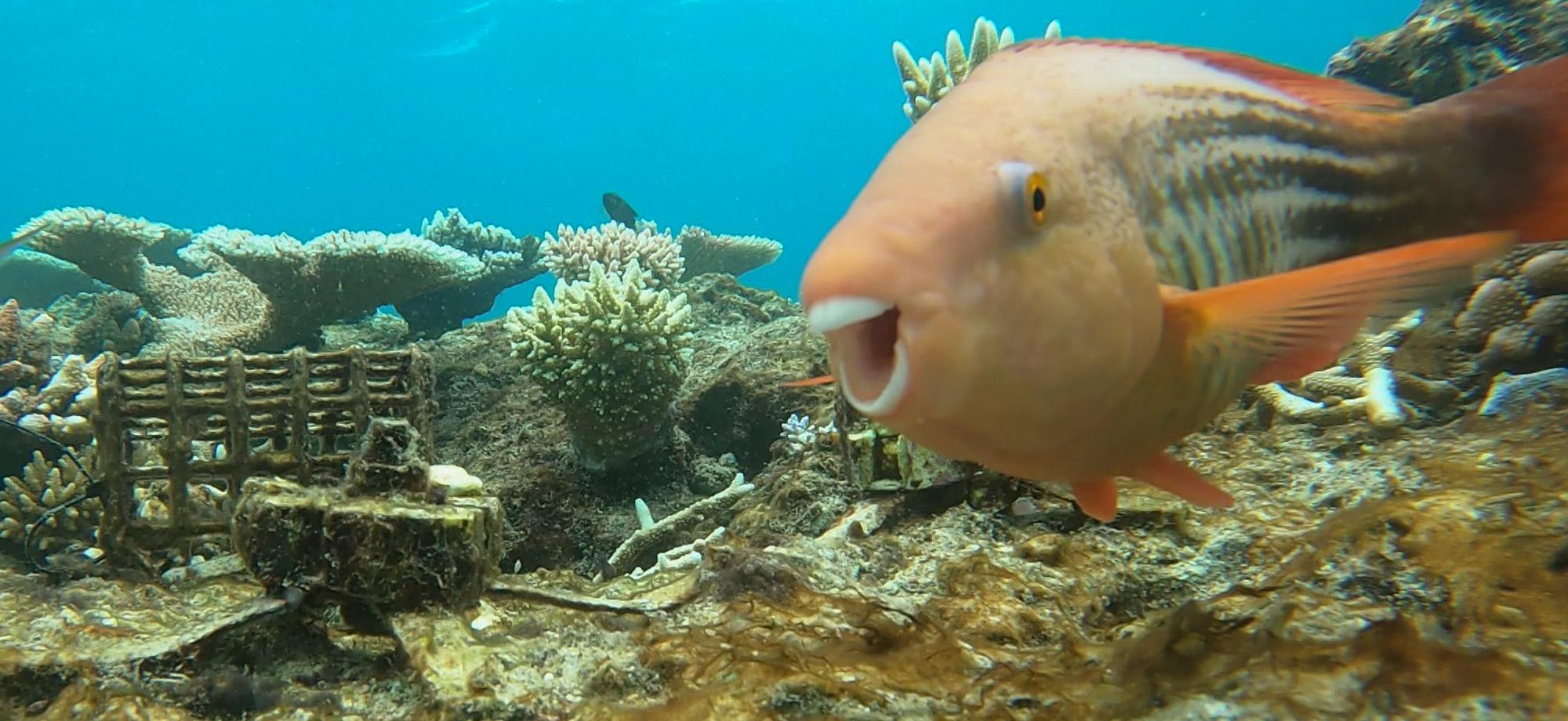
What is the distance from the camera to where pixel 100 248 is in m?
8.73

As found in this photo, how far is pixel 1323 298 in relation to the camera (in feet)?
3.44

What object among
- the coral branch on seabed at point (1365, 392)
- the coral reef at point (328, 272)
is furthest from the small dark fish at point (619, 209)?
the coral branch on seabed at point (1365, 392)

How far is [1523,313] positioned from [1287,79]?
99.8 inches

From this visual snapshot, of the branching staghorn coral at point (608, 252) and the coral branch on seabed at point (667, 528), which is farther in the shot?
the branching staghorn coral at point (608, 252)

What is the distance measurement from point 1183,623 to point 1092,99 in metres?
0.98

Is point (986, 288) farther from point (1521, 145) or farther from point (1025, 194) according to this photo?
point (1521, 145)

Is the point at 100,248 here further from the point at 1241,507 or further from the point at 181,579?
the point at 1241,507

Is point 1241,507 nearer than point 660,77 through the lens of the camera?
Yes

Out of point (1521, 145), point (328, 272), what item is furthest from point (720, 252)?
point (1521, 145)

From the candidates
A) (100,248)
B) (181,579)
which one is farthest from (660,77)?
(181,579)

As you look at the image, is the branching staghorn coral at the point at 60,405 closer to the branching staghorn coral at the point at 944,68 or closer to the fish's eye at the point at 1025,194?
the fish's eye at the point at 1025,194

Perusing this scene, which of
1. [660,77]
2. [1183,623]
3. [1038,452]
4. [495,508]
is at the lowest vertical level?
[1183,623]

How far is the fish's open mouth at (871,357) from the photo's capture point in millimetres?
902

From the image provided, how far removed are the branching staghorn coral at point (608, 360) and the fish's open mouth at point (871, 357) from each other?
4.19 metres
